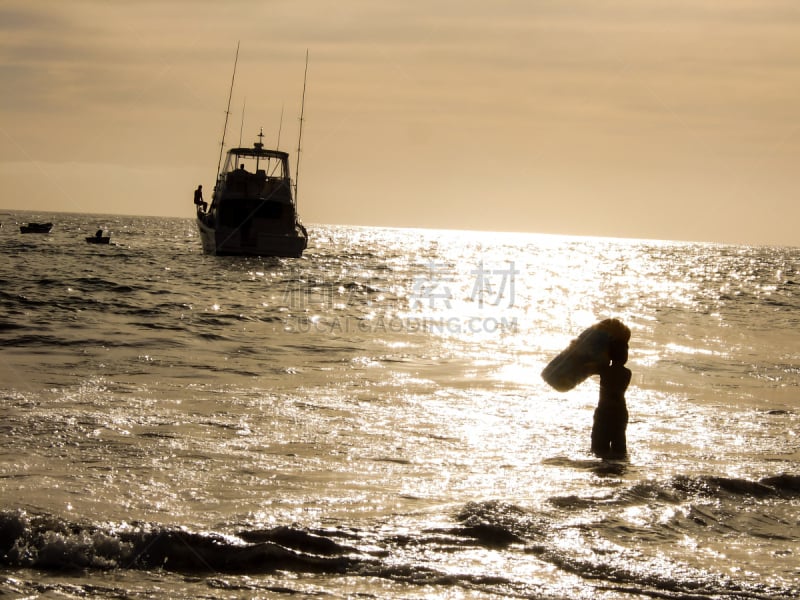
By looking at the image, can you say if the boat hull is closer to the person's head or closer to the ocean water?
the ocean water

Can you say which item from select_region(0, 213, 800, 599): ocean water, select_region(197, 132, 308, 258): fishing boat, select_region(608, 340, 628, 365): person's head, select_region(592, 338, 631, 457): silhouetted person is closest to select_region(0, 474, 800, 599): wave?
select_region(0, 213, 800, 599): ocean water

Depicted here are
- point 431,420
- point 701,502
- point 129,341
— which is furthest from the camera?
point 129,341

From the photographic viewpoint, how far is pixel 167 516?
19.9 feet

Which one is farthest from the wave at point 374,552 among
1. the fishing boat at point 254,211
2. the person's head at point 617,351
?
the fishing boat at point 254,211

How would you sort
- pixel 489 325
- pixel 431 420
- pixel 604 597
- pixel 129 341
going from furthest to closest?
pixel 489 325, pixel 129 341, pixel 431 420, pixel 604 597

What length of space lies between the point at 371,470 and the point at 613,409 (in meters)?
2.68

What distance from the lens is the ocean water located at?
16.9 feet

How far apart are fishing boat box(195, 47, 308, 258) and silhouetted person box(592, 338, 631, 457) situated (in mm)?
39216

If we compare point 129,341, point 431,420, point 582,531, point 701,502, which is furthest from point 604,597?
point 129,341

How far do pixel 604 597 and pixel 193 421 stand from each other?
5870mm

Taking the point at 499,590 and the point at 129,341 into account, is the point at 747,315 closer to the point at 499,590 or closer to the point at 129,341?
the point at 129,341

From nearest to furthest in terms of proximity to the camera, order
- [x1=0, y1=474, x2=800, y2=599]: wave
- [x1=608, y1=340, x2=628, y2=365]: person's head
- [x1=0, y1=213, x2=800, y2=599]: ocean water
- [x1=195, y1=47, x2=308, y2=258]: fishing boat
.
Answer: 1. [x1=0, y1=474, x2=800, y2=599]: wave
2. [x1=0, y1=213, x2=800, y2=599]: ocean water
3. [x1=608, y1=340, x2=628, y2=365]: person's head
4. [x1=195, y1=47, x2=308, y2=258]: fishing boat

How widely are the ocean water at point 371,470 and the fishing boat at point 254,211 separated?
1076 inches

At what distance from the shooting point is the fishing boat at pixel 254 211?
152 ft
